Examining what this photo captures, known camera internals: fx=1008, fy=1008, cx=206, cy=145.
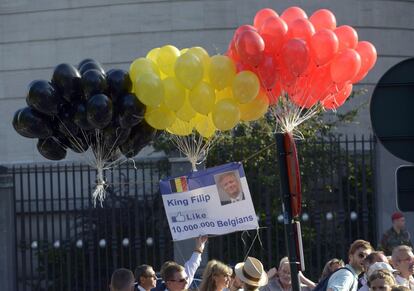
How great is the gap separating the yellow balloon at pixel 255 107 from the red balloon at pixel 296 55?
1.45 feet

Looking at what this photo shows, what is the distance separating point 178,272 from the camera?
324 inches

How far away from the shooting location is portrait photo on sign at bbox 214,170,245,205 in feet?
28.1

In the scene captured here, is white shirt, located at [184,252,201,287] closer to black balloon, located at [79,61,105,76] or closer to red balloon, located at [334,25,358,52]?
black balloon, located at [79,61,105,76]

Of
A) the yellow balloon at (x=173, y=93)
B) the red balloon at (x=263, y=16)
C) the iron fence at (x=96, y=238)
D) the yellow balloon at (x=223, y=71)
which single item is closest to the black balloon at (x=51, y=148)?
the yellow balloon at (x=173, y=93)

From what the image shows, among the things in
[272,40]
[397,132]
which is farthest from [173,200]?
[397,132]

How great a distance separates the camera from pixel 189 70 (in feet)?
27.3

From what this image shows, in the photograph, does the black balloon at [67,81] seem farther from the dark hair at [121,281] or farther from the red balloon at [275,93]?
the dark hair at [121,281]

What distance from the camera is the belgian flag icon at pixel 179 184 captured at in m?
8.86

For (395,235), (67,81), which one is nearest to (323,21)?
(67,81)

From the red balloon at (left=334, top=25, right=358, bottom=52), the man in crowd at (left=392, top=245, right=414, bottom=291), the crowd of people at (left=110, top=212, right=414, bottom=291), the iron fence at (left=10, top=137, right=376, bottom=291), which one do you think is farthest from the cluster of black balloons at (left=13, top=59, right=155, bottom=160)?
the iron fence at (left=10, top=137, right=376, bottom=291)

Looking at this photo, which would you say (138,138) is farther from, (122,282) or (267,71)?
(122,282)

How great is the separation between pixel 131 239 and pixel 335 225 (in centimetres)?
287

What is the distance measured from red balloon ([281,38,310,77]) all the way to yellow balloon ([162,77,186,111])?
980 millimetres

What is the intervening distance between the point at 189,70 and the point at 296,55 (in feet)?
3.10
